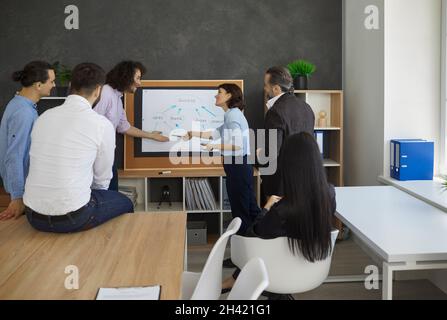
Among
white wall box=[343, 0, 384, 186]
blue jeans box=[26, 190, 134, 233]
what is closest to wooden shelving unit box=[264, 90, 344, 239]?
white wall box=[343, 0, 384, 186]

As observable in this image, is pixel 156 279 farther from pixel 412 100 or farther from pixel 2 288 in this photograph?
pixel 412 100

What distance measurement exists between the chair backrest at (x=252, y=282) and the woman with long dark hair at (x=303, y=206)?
791mm

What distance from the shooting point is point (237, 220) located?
2.34 m

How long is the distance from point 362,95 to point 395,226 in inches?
94.3

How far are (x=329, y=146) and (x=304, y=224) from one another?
3.02 m

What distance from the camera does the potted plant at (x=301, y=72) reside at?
509cm

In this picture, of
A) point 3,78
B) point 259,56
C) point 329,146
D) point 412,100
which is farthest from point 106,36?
point 412,100

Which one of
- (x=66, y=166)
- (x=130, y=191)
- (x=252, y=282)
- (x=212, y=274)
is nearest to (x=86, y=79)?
(x=66, y=166)

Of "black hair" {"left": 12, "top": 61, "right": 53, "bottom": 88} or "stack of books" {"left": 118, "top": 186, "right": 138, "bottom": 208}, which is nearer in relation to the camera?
"black hair" {"left": 12, "top": 61, "right": 53, "bottom": 88}

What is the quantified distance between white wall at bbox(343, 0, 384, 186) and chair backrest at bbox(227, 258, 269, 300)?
3019 mm

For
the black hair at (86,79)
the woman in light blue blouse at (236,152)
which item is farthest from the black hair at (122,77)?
the black hair at (86,79)

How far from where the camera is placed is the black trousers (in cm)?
455

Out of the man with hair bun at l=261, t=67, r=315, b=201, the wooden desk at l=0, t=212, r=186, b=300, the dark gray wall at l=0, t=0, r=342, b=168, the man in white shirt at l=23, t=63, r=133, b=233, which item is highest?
the dark gray wall at l=0, t=0, r=342, b=168

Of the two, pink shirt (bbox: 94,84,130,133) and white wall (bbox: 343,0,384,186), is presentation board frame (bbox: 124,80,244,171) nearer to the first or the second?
pink shirt (bbox: 94,84,130,133)
